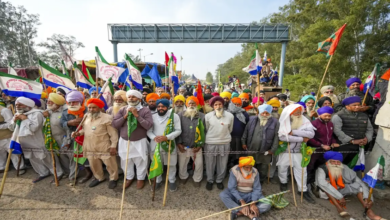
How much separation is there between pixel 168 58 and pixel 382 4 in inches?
667

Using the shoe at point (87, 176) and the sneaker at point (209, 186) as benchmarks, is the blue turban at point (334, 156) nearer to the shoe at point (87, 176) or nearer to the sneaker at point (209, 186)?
the sneaker at point (209, 186)

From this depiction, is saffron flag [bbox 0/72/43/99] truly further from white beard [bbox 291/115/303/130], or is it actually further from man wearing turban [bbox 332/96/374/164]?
man wearing turban [bbox 332/96/374/164]

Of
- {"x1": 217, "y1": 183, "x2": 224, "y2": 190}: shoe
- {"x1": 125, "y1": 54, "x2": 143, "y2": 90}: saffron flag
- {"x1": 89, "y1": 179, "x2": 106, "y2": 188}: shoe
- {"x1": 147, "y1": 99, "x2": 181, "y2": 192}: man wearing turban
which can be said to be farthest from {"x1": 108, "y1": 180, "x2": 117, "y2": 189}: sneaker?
{"x1": 125, "y1": 54, "x2": 143, "y2": 90}: saffron flag

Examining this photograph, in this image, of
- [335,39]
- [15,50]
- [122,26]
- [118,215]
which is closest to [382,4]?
[335,39]

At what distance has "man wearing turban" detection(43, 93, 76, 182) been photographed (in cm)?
384

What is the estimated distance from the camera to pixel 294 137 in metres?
3.46

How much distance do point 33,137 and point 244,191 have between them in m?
Answer: 4.57

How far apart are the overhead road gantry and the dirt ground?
20762 mm

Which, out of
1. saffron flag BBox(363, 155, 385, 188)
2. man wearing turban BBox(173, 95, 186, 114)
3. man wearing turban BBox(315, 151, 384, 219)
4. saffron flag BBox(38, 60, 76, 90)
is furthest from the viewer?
saffron flag BBox(38, 60, 76, 90)

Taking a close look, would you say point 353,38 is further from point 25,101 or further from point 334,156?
point 25,101

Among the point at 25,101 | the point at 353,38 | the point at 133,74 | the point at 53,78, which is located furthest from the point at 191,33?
the point at 25,101

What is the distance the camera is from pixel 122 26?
2158 cm

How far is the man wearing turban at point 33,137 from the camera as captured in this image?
3570mm

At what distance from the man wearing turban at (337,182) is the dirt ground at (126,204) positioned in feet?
0.60
